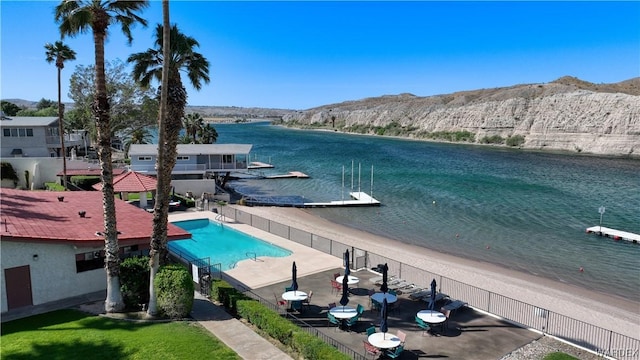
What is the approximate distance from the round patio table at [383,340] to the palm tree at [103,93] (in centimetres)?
930

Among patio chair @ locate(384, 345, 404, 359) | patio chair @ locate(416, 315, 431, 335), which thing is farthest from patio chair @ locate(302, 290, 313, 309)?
patio chair @ locate(384, 345, 404, 359)

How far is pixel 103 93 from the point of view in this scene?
14.8 m

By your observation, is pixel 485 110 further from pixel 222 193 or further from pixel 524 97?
pixel 222 193

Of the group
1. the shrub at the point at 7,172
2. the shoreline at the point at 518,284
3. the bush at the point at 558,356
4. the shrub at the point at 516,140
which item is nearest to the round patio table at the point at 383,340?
the bush at the point at 558,356

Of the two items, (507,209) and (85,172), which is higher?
(85,172)

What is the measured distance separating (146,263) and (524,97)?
156999mm

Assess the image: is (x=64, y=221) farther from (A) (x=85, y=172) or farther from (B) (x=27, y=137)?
(B) (x=27, y=137)

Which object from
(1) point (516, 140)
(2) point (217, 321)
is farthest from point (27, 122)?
(1) point (516, 140)

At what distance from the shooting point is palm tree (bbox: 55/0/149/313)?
14.6m

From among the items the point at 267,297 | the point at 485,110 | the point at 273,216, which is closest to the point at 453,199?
the point at 273,216

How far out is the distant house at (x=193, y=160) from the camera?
145 feet

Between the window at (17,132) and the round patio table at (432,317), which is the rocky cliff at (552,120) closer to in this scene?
the round patio table at (432,317)

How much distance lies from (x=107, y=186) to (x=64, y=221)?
4.20 m

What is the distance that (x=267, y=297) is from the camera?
1873cm
